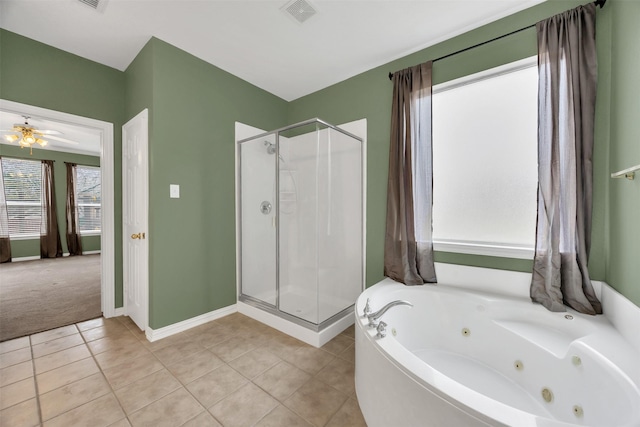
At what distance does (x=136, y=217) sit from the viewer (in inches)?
95.5

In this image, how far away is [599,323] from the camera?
1399 mm

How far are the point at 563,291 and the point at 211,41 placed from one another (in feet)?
10.8

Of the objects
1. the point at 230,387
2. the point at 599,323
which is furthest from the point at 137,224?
the point at 599,323

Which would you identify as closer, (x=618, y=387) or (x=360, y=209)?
(x=618, y=387)

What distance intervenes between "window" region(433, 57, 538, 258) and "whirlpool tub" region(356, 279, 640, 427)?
45 cm

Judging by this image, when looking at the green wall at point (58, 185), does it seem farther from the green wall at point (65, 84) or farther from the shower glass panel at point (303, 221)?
the shower glass panel at point (303, 221)

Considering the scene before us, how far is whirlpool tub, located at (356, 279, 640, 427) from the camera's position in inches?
35.7

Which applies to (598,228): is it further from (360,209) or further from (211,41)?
(211,41)

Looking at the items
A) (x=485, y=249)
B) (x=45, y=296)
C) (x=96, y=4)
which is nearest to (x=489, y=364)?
(x=485, y=249)

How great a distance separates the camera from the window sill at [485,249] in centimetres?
183

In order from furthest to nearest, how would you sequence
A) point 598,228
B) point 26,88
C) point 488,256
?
point 26,88
point 488,256
point 598,228

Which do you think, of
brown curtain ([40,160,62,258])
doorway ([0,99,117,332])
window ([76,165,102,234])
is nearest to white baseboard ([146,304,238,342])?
doorway ([0,99,117,332])

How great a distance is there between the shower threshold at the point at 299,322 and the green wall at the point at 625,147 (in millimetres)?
1855

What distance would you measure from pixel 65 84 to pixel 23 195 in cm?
502
